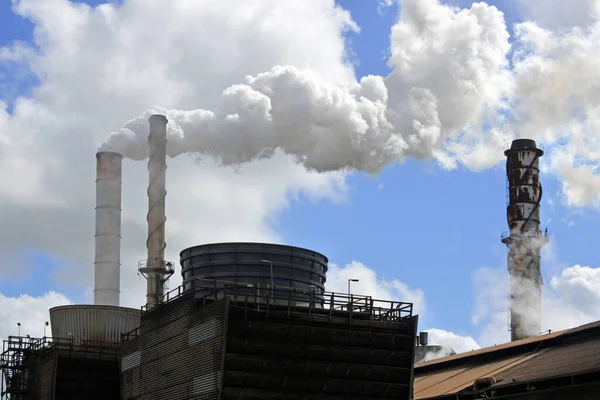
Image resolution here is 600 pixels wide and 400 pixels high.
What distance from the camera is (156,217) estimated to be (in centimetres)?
6788

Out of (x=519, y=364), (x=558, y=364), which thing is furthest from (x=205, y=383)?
(x=519, y=364)

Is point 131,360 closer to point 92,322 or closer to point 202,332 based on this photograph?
point 202,332

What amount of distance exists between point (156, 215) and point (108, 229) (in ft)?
12.8

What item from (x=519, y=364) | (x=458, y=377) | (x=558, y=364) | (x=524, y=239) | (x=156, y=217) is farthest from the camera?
(x=524, y=239)

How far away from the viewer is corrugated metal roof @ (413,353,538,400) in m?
53.0

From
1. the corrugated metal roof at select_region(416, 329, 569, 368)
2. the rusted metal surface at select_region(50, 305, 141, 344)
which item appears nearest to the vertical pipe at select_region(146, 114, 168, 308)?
the rusted metal surface at select_region(50, 305, 141, 344)

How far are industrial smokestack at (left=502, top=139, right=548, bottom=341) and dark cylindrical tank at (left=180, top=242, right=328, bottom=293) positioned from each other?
35285 millimetres

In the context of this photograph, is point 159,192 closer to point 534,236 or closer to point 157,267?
point 157,267

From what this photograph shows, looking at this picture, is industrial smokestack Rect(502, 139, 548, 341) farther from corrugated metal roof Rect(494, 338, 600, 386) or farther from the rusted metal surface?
A: the rusted metal surface

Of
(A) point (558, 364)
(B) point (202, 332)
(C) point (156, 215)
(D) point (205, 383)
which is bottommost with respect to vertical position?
(D) point (205, 383)

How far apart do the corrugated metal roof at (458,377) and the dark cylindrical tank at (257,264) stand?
8.65 meters

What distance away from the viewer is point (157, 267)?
222 feet

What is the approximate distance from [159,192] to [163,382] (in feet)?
74.2

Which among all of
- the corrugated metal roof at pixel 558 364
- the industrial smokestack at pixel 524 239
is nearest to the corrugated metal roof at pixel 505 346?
the corrugated metal roof at pixel 558 364
